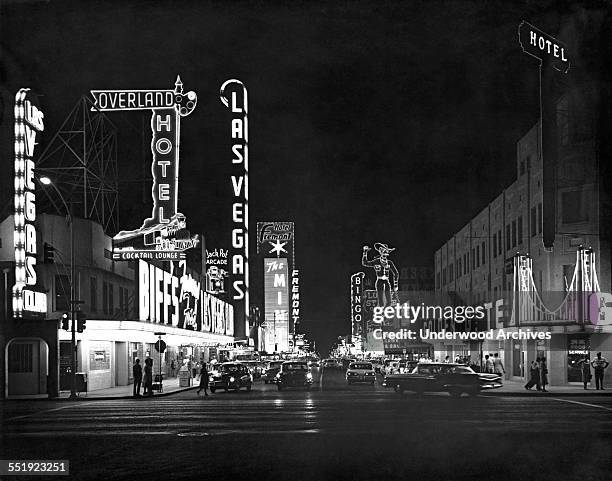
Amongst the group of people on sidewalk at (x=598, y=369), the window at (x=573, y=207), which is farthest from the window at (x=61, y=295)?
the group of people on sidewalk at (x=598, y=369)

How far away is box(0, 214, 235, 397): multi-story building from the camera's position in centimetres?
4028

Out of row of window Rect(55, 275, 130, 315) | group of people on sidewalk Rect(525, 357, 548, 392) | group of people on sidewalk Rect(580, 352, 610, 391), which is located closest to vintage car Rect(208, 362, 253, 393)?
row of window Rect(55, 275, 130, 315)

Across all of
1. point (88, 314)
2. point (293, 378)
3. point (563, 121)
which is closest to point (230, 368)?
point (293, 378)

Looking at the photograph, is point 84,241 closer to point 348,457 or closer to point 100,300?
point 100,300

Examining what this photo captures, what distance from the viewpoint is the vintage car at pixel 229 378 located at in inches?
1625

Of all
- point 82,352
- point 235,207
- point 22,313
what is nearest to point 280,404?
point 22,313

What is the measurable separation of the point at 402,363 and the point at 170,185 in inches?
750

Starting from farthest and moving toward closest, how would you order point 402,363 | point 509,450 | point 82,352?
point 402,363
point 82,352
point 509,450

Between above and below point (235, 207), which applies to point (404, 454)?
below

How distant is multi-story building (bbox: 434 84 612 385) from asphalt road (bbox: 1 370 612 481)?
13470 millimetres

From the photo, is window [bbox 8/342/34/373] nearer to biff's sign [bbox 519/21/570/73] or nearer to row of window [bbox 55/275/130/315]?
row of window [bbox 55/275/130/315]

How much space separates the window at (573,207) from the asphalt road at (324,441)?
1572cm

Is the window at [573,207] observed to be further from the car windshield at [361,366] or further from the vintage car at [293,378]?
the vintage car at [293,378]

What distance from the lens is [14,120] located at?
110 ft
